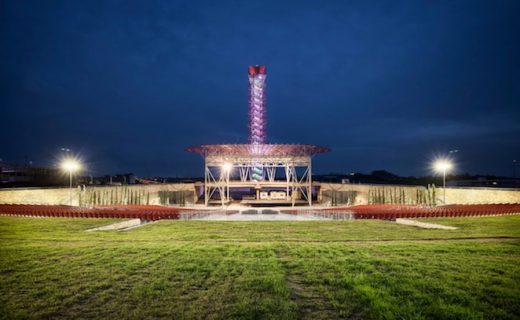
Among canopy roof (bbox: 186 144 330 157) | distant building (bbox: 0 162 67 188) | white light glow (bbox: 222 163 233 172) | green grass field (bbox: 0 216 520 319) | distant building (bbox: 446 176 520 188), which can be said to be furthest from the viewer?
distant building (bbox: 0 162 67 188)

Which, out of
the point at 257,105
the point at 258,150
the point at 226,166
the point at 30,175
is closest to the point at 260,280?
the point at 258,150

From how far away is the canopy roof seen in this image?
151ft

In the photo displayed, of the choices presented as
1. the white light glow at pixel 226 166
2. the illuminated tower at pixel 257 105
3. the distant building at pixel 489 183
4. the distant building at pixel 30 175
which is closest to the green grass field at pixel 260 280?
Result: the white light glow at pixel 226 166

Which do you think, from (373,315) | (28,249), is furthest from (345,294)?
(28,249)

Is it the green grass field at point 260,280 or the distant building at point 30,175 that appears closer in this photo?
the green grass field at point 260,280

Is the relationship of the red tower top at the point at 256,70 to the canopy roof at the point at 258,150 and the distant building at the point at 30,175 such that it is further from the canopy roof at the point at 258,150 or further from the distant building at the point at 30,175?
the distant building at the point at 30,175

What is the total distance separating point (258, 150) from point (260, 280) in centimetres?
3991

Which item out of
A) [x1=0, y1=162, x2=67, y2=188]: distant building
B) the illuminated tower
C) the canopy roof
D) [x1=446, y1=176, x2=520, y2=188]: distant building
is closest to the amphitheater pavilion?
the canopy roof

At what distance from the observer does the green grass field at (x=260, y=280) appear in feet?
19.7

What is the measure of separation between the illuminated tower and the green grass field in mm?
63949

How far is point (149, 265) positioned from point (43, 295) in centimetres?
275

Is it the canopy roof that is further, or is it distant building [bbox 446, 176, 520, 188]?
distant building [bbox 446, 176, 520, 188]

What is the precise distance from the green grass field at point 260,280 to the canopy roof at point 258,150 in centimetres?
3332

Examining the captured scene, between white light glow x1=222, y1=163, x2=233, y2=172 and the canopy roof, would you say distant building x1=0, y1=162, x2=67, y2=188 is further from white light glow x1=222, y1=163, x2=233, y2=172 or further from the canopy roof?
the canopy roof
